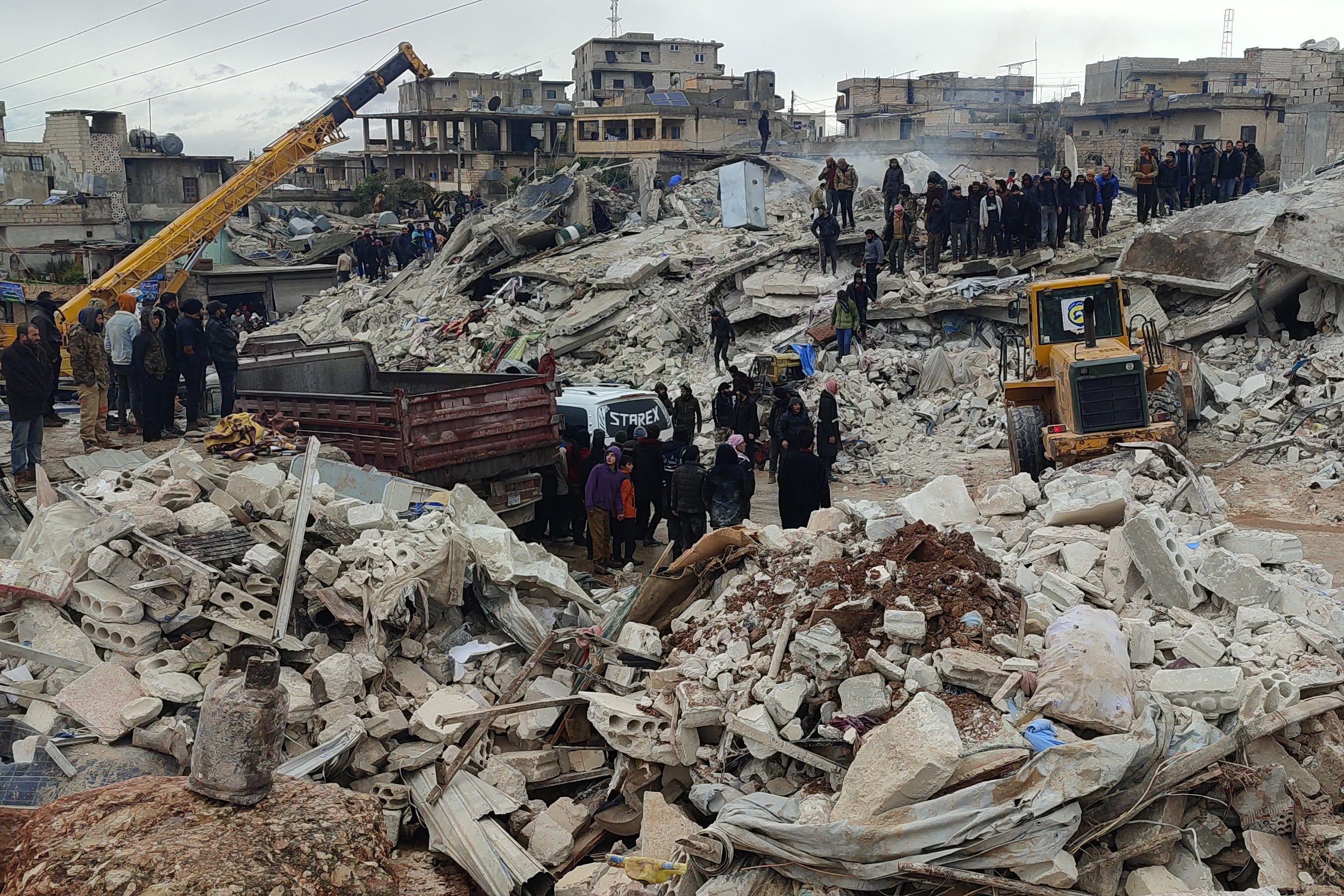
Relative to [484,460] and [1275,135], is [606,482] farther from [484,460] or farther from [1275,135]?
[1275,135]

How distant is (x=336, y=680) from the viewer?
6598mm

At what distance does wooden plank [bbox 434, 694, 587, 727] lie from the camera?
6465mm

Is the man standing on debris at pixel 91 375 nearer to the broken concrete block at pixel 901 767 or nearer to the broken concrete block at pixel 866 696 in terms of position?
the broken concrete block at pixel 866 696

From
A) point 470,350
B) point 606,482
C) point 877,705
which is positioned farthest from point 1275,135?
point 877,705

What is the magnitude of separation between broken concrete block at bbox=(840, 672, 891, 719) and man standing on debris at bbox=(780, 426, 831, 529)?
12.4 ft

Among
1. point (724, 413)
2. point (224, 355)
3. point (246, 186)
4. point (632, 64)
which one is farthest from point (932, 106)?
point (224, 355)

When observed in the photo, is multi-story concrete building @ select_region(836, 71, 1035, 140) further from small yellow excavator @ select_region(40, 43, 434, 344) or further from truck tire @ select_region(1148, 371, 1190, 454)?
truck tire @ select_region(1148, 371, 1190, 454)

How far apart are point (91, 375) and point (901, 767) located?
9.32 m

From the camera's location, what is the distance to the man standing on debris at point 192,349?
12.0 meters

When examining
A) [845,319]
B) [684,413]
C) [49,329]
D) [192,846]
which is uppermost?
[49,329]

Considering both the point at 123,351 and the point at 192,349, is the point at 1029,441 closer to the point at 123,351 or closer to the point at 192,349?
the point at 192,349

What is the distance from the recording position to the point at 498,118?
4859 centimetres

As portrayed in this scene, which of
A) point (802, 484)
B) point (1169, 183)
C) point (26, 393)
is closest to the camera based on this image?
point (802, 484)

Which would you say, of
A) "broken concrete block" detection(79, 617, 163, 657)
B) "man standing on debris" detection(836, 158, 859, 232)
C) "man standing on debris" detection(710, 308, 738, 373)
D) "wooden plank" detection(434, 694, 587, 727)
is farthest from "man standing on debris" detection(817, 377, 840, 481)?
"man standing on debris" detection(836, 158, 859, 232)
